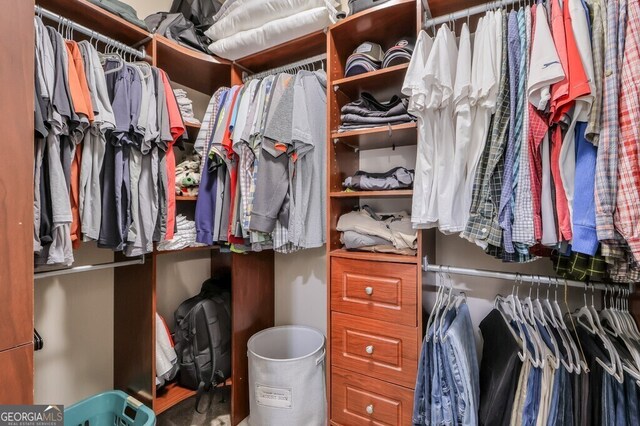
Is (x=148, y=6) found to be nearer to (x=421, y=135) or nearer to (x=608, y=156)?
(x=421, y=135)

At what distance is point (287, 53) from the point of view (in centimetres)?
160

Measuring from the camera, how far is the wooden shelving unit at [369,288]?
1.17 meters

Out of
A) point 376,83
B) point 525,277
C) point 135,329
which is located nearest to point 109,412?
point 135,329

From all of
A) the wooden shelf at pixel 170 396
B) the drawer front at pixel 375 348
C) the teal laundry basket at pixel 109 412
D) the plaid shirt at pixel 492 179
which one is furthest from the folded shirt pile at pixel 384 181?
the wooden shelf at pixel 170 396

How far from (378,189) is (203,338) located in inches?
49.7

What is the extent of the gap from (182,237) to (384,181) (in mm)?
1047

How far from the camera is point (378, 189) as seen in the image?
1292 mm

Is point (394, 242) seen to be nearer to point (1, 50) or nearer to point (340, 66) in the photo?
point (340, 66)

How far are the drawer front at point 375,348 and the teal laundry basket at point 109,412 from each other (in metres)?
0.84

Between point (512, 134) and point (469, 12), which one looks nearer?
point (512, 134)

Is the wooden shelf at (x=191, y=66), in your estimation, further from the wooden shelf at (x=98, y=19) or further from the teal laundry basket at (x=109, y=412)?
the teal laundry basket at (x=109, y=412)

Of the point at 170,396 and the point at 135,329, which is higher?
the point at 135,329

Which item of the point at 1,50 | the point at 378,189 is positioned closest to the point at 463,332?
the point at 378,189
